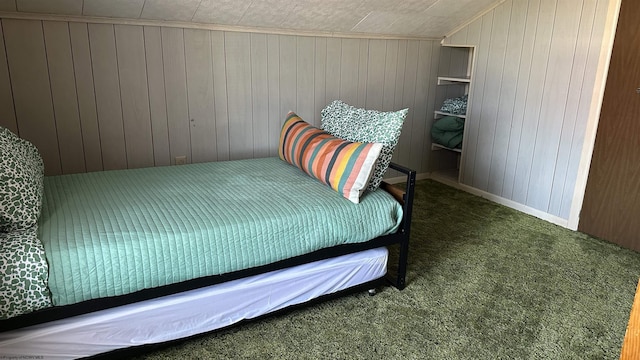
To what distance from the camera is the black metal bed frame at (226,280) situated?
1.53 meters

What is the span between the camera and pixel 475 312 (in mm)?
2162

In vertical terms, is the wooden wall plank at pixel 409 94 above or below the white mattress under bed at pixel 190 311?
above

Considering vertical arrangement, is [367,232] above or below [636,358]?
below

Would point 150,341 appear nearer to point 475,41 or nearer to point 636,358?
point 636,358

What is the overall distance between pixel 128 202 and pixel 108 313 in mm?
532

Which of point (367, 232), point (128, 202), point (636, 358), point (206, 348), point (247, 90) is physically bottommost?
point (206, 348)

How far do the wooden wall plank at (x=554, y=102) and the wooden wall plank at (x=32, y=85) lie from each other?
3243mm

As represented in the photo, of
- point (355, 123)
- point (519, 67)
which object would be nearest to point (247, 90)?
point (355, 123)

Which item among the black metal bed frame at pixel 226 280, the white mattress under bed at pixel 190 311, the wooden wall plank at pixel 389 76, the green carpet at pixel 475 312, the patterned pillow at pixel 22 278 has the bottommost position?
the green carpet at pixel 475 312

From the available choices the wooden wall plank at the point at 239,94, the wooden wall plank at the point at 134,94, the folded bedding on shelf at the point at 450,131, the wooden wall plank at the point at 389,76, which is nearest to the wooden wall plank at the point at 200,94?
the wooden wall plank at the point at 239,94

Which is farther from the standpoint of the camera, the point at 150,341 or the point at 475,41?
the point at 475,41

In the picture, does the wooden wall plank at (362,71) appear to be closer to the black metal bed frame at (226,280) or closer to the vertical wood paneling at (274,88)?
the vertical wood paneling at (274,88)

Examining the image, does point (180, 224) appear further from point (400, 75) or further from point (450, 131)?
point (450, 131)

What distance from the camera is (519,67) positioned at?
133 inches
